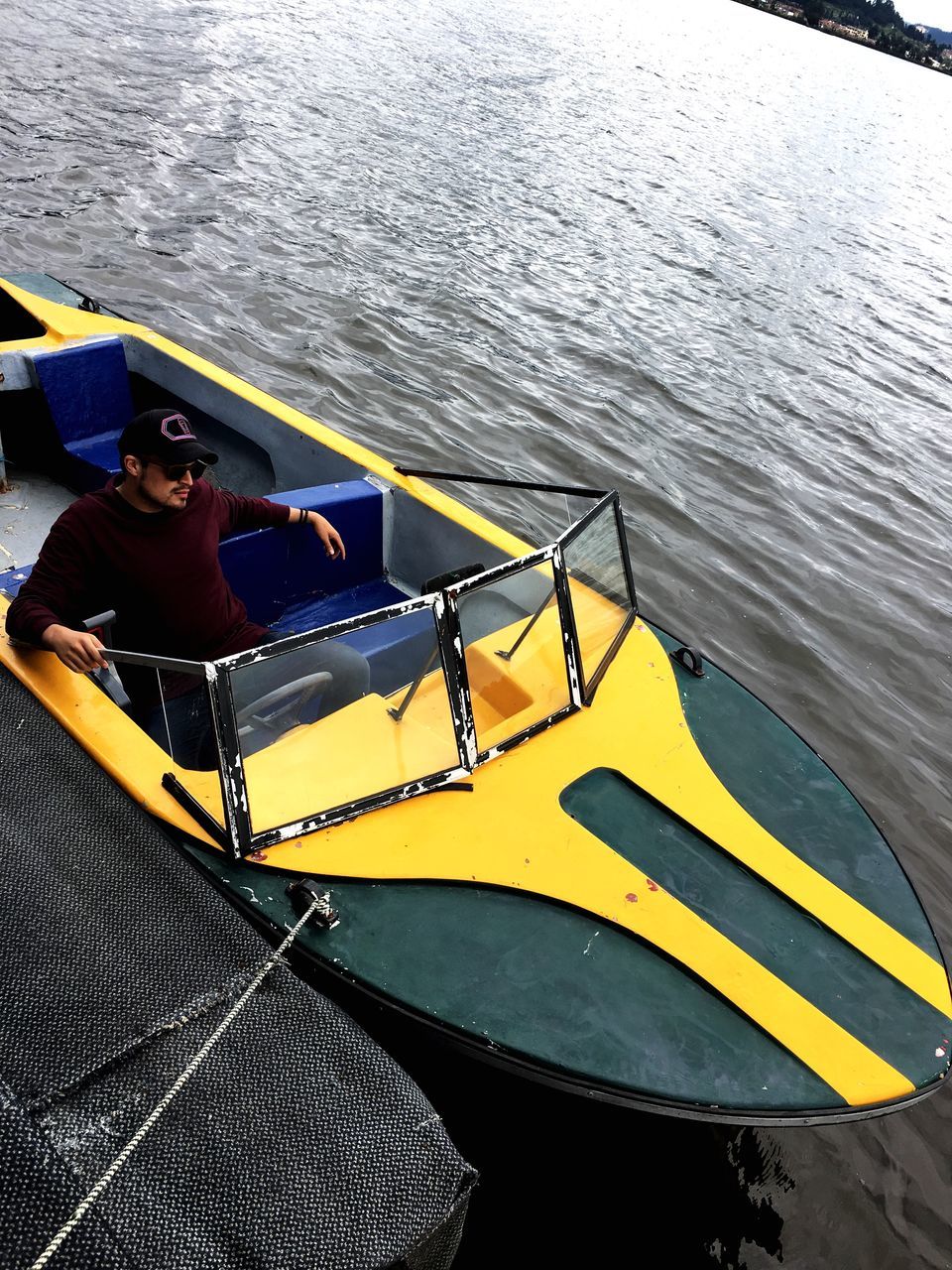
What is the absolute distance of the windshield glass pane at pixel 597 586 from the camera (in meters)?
4.11

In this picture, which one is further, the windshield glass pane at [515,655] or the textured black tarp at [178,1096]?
the windshield glass pane at [515,655]

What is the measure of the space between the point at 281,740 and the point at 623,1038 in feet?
5.12

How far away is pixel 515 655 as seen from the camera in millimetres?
3930

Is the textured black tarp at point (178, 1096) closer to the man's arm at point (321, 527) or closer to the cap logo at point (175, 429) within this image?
the cap logo at point (175, 429)

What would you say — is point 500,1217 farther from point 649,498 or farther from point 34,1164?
point 649,498

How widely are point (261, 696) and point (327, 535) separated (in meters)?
1.39

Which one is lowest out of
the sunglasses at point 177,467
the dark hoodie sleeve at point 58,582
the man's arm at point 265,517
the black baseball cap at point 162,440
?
the man's arm at point 265,517

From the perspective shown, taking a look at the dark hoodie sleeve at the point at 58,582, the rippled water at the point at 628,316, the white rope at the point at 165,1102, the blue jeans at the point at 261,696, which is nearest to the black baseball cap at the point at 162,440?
the dark hoodie sleeve at the point at 58,582

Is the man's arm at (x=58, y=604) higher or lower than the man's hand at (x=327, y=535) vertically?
higher

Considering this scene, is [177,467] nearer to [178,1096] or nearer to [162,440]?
[162,440]

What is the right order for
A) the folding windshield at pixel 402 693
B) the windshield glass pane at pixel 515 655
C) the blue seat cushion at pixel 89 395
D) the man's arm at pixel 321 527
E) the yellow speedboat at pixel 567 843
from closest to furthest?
the yellow speedboat at pixel 567 843, the folding windshield at pixel 402 693, the windshield glass pane at pixel 515 655, the man's arm at pixel 321 527, the blue seat cushion at pixel 89 395

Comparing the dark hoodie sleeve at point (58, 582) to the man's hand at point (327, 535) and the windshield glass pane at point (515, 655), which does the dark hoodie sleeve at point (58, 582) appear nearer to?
the man's hand at point (327, 535)

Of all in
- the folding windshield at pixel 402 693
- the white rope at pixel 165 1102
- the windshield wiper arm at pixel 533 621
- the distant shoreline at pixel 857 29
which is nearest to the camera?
the white rope at pixel 165 1102

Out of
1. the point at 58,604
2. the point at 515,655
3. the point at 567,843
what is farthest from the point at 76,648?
the point at 567,843
